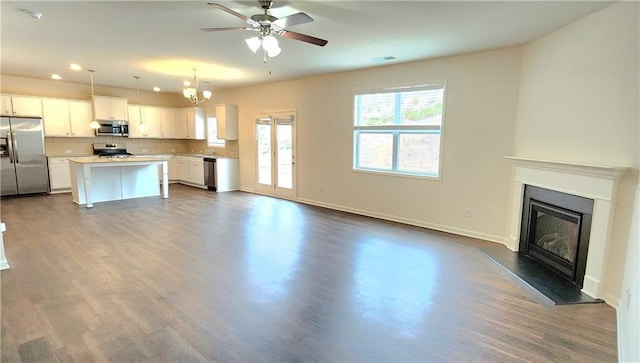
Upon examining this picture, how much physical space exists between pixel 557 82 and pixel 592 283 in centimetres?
214

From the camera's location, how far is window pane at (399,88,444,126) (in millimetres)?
5027

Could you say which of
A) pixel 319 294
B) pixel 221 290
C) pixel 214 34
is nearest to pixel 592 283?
pixel 319 294

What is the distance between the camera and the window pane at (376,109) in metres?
5.57

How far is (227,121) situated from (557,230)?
24.1 ft

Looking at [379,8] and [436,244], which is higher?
[379,8]

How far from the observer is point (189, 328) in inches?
93.8

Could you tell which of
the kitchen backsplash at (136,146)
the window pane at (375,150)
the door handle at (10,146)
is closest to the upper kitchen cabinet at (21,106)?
the door handle at (10,146)

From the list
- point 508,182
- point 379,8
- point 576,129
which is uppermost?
point 379,8

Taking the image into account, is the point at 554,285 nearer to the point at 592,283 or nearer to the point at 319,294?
the point at 592,283

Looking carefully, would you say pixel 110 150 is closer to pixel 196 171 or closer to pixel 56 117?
pixel 56 117

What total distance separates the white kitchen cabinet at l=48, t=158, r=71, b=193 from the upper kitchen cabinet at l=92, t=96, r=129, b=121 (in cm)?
137

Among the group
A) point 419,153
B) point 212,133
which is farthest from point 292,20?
point 212,133

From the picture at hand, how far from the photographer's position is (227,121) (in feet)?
27.8

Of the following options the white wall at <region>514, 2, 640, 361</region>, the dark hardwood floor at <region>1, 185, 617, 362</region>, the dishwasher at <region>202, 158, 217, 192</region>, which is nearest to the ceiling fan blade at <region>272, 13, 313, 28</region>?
the dark hardwood floor at <region>1, 185, 617, 362</region>
